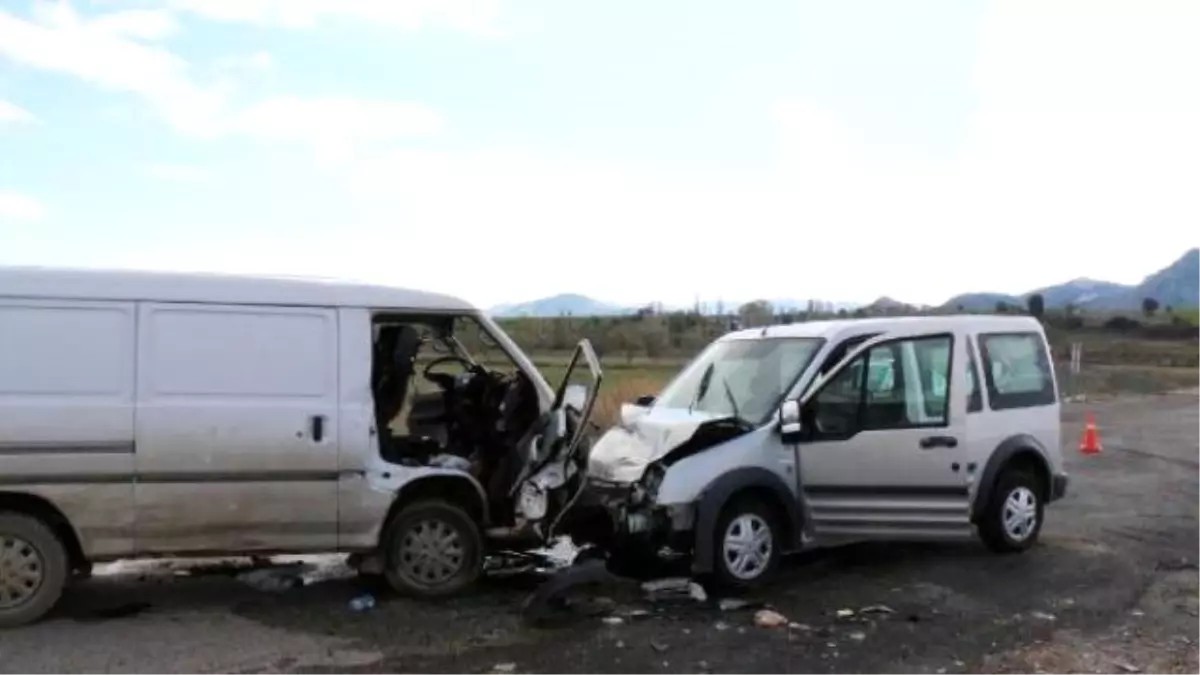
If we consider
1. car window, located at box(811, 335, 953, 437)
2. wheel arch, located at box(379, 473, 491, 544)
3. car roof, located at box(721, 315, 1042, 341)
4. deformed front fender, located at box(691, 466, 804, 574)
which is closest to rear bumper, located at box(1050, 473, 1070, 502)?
car roof, located at box(721, 315, 1042, 341)

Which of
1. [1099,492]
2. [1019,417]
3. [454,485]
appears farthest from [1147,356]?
[454,485]

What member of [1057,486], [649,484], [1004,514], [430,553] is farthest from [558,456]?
[1057,486]

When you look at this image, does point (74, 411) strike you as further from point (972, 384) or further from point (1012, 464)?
point (1012, 464)

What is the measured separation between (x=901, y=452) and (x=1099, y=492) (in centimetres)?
559

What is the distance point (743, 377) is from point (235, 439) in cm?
382

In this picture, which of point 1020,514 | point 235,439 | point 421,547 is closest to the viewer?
point 235,439

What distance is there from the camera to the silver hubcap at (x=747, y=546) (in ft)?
27.5

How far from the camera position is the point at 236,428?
7766mm

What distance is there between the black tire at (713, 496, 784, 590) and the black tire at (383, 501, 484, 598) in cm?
163

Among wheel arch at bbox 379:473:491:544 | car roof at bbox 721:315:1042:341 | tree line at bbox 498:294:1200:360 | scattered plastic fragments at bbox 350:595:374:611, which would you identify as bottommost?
scattered plastic fragments at bbox 350:595:374:611

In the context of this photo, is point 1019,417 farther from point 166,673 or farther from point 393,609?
point 166,673

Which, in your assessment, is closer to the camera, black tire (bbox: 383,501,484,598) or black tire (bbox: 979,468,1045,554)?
black tire (bbox: 383,501,484,598)

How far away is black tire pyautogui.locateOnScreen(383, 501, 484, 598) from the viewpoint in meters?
8.26

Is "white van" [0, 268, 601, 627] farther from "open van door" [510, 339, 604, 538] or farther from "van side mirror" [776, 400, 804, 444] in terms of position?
"van side mirror" [776, 400, 804, 444]
